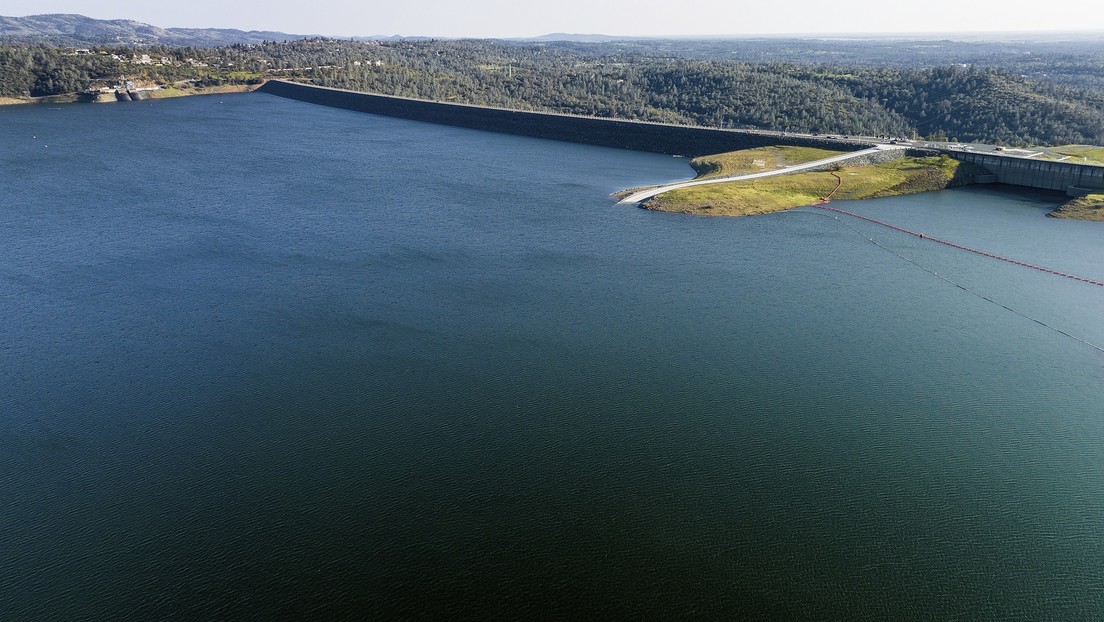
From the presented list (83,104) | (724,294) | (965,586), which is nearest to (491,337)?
(724,294)

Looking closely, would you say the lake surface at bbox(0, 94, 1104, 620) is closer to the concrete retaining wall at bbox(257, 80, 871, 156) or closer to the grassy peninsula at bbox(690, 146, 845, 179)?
the grassy peninsula at bbox(690, 146, 845, 179)

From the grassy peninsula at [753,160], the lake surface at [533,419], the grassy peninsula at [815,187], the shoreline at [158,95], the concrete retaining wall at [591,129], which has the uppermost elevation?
the shoreline at [158,95]

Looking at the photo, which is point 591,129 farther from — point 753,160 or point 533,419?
point 533,419

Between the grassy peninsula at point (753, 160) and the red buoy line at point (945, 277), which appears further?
the grassy peninsula at point (753, 160)

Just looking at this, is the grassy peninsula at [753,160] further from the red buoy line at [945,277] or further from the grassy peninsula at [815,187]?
the red buoy line at [945,277]

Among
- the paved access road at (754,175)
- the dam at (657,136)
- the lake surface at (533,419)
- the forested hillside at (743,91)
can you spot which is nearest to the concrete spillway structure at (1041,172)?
the dam at (657,136)

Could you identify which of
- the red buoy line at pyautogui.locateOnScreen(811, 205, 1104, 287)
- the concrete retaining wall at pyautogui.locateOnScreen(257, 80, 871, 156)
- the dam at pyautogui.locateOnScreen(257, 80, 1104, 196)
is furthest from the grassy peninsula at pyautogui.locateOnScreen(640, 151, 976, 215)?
the concrete retaining wall at pyautogui.locateOnScreen(257, 80, 871, 156)

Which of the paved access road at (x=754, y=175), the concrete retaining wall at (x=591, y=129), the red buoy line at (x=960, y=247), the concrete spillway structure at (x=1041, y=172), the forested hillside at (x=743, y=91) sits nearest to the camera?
the red buoy line at (x=960, y=247)
